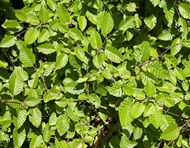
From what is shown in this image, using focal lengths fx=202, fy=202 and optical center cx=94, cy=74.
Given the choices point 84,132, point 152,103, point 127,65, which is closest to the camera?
point 152,103

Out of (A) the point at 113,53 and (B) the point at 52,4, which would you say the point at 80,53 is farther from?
(B) the point at 52,4

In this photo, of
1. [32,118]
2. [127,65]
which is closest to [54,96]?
[32,118]

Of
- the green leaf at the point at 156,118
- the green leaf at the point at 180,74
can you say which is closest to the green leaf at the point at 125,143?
the green leaf at the point at 156,118

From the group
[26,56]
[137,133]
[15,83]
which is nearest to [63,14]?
[26,56]

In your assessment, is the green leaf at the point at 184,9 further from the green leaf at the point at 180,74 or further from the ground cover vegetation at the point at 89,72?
the green leaf at the point at 180,74

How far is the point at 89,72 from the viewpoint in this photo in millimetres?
1346

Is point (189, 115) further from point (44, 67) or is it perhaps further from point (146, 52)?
point (44, 67)

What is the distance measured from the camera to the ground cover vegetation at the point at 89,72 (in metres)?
1.28

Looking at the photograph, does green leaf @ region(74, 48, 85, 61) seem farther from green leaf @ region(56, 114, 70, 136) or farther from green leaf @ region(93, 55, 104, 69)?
green leaf @ region(56, 114, 70, 136)

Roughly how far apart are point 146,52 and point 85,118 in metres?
0.73

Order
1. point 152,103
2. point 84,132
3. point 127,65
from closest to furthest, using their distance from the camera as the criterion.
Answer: point 152,103 < point 127,65 < point 84,132

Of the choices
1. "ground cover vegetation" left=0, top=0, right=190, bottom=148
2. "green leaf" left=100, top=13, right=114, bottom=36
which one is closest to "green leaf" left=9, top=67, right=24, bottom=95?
"ground cover vegetation" left=0, top=0, right=190, bottom=148

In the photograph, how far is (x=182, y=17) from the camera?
1.52m

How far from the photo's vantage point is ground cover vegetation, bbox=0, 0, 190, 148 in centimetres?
128
